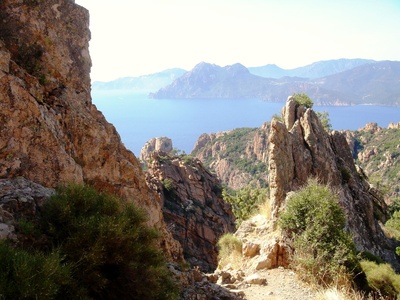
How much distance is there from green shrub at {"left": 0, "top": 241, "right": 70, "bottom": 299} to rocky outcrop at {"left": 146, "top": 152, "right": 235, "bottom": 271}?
29068 millimetres

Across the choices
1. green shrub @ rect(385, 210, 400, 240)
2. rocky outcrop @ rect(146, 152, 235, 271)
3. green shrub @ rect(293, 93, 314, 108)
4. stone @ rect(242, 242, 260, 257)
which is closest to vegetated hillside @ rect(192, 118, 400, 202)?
rocky outcrop @ rect(146, 152, 235, 271)

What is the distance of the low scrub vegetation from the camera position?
4145 mm

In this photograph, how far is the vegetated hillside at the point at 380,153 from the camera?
71.2m

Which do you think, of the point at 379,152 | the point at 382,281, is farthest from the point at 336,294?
the point at 379,152

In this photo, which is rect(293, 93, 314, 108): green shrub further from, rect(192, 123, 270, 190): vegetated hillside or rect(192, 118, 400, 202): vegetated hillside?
rect(192, 123, 270, 190): vegetated hillside

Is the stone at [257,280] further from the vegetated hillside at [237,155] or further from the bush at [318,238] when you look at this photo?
the vegetated hillside at [237,155]

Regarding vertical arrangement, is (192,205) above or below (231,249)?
below

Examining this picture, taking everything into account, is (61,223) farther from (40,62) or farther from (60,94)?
(40,62)

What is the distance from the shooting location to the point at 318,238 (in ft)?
33.4

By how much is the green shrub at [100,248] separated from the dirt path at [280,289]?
166 inches

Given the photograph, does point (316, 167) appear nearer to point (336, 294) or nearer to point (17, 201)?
point (336, 294)

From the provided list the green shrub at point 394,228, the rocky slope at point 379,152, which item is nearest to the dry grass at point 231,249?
the green shrub at point 394,228

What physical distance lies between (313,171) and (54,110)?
12.8 m

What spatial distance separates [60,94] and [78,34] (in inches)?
107
